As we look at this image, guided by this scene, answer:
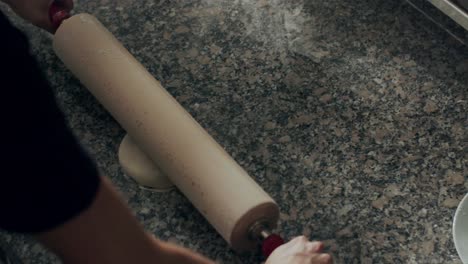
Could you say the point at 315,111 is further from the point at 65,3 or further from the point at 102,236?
the point at 102,236

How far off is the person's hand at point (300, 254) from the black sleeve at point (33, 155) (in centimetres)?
46

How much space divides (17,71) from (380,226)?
0.77 m

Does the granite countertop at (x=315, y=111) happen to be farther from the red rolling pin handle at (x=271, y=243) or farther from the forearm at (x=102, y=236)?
the forearm at (x=102, y=236)

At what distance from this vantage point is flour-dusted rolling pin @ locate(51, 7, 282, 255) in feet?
3.11

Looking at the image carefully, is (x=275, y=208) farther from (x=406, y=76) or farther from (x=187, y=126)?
(x=406, y=76)

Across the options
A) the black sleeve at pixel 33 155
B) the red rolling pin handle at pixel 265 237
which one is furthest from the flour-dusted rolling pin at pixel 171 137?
the black sleeve at pixel 33 155

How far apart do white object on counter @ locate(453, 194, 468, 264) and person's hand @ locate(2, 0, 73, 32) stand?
3.04 ft

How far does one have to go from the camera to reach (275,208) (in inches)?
37.6

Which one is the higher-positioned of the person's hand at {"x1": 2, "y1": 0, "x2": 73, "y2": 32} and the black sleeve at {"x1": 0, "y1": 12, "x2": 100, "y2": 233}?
the black sleeve at {"x1": 0, "y1": 12, "x2": 100, "y2": 233}

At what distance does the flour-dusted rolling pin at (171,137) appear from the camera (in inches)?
37.3

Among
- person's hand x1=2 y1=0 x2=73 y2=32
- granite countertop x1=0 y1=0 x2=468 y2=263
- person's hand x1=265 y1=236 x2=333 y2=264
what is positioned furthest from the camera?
person's hand x1=2 y1=0 x2=73 y2=32

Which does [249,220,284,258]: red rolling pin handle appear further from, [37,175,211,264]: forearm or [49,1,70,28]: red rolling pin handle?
[49,1,70,28]: red rolling pin handle

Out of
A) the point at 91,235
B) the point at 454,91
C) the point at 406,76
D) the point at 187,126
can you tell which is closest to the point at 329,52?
the point at 406,76

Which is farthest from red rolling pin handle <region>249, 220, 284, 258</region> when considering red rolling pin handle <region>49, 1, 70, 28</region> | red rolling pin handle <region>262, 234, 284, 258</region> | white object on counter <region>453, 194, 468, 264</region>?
red rolling pin handle <region>49, 1, 70, 28</region>
